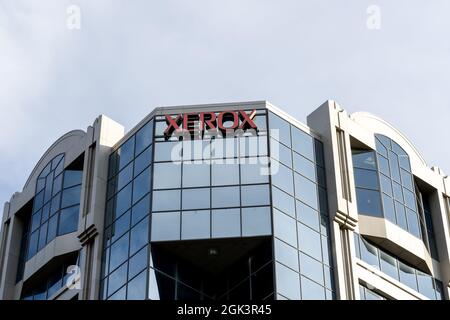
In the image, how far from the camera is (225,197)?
4172cm

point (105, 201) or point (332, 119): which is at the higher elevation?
point (332, 119)

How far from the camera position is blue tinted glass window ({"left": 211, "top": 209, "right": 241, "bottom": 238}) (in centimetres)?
4059

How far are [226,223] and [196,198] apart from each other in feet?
6.35

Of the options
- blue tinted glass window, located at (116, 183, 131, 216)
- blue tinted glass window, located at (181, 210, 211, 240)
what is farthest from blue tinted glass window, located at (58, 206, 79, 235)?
blue tinted glass window, located at (181, 210, 211, 240)

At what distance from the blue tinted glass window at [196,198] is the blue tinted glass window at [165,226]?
674 mm

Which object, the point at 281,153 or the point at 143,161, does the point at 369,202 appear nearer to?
the point at 281,153

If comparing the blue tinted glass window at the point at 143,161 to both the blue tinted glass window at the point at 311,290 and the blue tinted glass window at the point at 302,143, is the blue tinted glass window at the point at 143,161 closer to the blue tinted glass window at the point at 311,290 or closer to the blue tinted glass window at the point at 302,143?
the blue tinted glass window at the point at 302,143

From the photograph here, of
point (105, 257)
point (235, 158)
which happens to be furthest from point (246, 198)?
point (105, 257)

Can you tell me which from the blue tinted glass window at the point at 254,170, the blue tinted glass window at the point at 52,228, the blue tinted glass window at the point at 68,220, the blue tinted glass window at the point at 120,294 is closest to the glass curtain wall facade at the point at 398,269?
the blue tinted glass window at the point at 254,170

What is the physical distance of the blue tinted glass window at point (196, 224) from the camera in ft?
133

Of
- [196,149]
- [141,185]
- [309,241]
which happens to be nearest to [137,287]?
[141,185]
